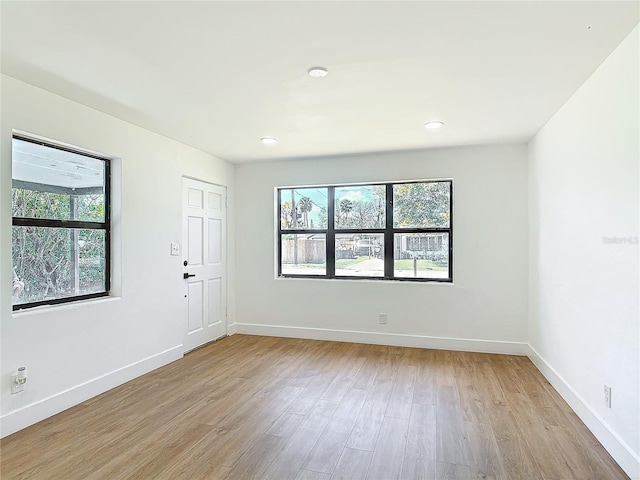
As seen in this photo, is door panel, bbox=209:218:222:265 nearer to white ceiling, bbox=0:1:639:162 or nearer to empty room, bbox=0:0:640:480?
empty room, bbox=0:0:640:480

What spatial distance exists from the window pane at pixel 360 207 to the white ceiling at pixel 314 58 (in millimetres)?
1397

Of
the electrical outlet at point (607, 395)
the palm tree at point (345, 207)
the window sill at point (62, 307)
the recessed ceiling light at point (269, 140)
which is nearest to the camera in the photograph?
the electrical outlet at point (607, 395)

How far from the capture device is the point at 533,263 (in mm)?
4082

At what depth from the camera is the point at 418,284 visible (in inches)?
183

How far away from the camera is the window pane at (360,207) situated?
193 inches

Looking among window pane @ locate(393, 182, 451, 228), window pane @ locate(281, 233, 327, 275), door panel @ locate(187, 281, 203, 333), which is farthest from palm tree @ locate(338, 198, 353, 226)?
door panel @ locate(187, 281, 203, 333)

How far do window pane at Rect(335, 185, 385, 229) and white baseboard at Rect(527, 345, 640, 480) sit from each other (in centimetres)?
245

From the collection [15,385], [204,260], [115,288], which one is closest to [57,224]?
[115,288]

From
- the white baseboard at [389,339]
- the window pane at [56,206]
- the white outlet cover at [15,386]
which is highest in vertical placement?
the window pane at [56,206]

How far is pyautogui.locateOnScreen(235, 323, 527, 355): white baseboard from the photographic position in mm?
4391

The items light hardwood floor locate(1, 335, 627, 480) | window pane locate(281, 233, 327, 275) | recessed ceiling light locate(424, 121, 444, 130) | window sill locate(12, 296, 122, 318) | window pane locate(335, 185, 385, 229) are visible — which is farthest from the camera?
window pane locate(281, 233, 327, 275)

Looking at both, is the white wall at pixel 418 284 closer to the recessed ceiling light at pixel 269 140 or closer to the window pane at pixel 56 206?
the recessed ceiling light at pixel 269 140

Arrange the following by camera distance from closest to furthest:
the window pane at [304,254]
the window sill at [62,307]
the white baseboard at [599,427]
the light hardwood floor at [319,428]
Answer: the white baseboard at [599,427] < the light hardwood floor at [319,428] < the window sill at [62,307] < the window pane at [304,254]

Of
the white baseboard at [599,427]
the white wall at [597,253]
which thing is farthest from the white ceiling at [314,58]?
the white baseboard at [599,427]
